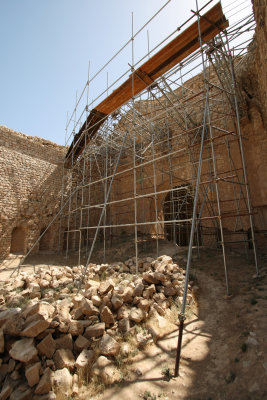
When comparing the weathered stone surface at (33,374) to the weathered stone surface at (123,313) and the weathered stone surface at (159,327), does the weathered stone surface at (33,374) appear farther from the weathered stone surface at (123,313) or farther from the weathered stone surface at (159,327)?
the weathered stone surface at (159,327)

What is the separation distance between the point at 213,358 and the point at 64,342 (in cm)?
187

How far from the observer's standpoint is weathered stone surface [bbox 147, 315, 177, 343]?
312cm

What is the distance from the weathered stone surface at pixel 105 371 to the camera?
2.42m

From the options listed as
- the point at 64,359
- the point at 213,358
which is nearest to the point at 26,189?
the point at 64,359

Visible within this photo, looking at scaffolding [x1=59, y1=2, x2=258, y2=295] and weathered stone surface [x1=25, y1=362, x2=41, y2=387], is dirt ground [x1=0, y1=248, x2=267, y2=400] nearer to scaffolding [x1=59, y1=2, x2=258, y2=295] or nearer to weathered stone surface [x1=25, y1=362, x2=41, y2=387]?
weathered stone surface [x1=25, y1=362, x2=41, y2=387]

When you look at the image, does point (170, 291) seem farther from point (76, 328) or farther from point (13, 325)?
point (13, 325)

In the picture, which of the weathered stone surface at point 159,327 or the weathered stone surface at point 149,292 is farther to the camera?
the weathered stone surface at point 149,292

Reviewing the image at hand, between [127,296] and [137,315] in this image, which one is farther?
[127,296]

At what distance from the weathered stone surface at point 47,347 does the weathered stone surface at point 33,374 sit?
20 cm

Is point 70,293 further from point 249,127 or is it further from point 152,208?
point 249,127

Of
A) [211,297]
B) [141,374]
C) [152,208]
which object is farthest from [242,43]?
Result: [141,374]

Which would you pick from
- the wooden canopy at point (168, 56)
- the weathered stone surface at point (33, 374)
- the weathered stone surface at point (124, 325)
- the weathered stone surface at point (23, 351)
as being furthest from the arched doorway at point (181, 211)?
the weathered stone surface at point (33, 374)

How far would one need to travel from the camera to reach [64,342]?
2816 mm

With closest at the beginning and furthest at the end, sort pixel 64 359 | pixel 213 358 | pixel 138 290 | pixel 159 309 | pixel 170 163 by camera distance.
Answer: pixel 64 359 → pixel 213 358 → pixel 159 309 → pixel 138 290 → pixel 170 163
